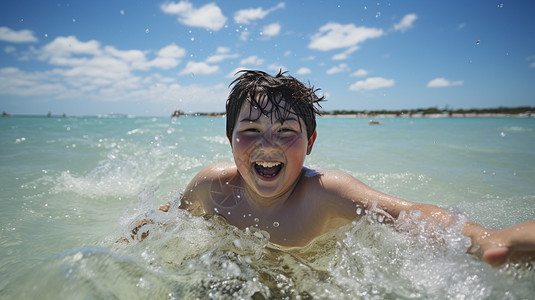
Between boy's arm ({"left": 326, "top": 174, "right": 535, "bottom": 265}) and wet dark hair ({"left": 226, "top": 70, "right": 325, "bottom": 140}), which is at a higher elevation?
wet dark hair ({"left": 226, "top": 70, "right": 325, "bottom": 140})

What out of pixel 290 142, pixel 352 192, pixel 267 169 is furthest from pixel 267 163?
pixel 352 192

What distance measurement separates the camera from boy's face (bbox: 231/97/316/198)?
1928mm

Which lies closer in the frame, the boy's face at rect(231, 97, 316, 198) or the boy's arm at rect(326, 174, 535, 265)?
the boy's arm at rect(326, 174, 535, 265)

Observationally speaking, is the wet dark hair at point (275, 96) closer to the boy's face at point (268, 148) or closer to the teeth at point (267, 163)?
the boy's face at point (268, 148)

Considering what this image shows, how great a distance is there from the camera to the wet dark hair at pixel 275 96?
6.46 feet

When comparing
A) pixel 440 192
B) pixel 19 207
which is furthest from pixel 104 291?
pixel 440 192

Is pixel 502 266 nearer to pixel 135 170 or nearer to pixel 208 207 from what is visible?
pixel 208 207

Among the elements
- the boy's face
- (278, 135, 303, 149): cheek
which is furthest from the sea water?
(278, 135, 303, 149): cheek

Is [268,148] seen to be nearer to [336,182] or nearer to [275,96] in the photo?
[275,96]

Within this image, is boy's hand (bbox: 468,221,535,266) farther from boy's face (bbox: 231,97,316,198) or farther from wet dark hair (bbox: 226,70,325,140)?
wet dark hair (bbox: 226,70,325,140)

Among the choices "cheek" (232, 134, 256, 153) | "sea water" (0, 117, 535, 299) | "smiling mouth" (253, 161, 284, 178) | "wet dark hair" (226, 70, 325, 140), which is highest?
"wet dark hair" (226, 70, 325, 140)

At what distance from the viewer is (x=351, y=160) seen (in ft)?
21.7

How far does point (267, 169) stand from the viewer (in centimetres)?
205

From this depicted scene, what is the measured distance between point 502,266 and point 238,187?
1619 mm
